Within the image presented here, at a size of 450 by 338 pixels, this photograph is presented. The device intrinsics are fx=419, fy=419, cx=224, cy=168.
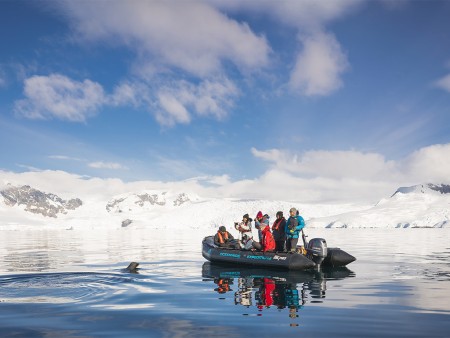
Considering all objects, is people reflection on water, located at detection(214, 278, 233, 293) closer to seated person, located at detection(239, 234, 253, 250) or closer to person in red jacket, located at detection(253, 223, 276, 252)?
person in red jacket, located at detection(253, 223, 276, 252)

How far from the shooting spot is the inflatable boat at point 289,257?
64.0 ft

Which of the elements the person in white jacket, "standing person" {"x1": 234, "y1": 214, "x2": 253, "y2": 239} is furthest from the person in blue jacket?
"standing person" {"x1": 234, "y1": 214, "x2": 253, "y2": 239}

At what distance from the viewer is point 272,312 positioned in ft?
35.5

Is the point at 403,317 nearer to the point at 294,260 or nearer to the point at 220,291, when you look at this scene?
the point at 220,291

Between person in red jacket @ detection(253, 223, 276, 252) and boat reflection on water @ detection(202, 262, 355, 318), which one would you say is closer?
boat reflection on water @ detection(202, 262, 355, 318)

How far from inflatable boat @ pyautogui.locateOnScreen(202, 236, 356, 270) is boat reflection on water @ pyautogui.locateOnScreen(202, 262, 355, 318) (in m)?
0.32

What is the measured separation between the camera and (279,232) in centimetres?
2216

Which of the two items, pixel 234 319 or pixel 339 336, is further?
pixel 234 319

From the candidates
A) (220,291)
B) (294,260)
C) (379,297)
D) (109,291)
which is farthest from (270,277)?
(109,291)

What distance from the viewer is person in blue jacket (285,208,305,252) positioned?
2078 cm

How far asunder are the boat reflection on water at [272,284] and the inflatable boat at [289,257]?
32 cm

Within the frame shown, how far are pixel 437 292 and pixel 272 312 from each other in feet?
20.9

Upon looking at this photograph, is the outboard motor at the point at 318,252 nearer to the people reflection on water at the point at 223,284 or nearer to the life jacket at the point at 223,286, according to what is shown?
the people reflection on water at the point at 223,284

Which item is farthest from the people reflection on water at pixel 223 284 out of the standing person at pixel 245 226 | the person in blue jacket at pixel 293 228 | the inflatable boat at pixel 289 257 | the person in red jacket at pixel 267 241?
the standing person at pixel 245 226
